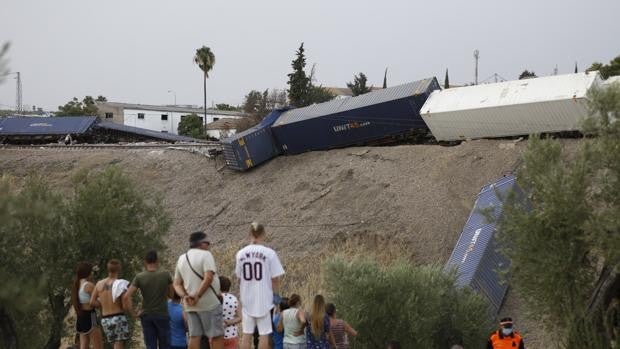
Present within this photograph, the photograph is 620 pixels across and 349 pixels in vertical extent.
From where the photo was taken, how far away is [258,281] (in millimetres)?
8812

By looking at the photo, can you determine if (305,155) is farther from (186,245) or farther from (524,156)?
(524,156)

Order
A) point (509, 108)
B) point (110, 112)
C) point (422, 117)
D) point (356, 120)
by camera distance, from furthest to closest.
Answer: point (110, 112) → point (356, 120) → point (422, 117) → point (509, 108)

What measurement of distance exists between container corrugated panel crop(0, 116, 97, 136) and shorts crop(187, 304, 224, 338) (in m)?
44.5


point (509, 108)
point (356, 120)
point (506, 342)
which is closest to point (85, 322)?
point (506, 342)

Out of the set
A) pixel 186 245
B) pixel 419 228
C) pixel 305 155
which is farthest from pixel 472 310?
pixel 305 155

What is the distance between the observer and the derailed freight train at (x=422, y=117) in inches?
1085

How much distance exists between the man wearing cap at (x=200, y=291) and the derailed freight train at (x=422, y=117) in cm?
1873

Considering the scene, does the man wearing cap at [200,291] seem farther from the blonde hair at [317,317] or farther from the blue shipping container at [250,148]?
the blue shipping container at [250,148]

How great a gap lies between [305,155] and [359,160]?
3.72m

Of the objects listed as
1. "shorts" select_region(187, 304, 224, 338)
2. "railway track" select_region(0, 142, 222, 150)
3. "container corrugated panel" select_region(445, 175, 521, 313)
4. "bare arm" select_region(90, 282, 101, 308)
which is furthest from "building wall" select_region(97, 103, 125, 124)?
"shorts" select_region(187, 304, 224, 338)

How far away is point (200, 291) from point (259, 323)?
79cm

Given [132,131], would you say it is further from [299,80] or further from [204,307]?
[204,307]

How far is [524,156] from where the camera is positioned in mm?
11828

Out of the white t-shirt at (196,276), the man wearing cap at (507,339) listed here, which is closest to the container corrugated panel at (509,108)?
the man wearing cap at (507,339)
